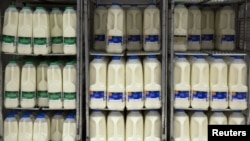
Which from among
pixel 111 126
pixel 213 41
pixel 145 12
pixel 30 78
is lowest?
pixel 111 126

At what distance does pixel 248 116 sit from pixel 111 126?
142 cm

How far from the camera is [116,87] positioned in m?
3.20

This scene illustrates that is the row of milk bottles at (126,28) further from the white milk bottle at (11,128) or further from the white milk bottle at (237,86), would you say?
the white milk bottle at (11,128)

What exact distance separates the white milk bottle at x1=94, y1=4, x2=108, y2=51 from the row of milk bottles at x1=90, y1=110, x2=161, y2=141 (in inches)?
31.0

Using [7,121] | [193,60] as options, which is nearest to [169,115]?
[193,60]

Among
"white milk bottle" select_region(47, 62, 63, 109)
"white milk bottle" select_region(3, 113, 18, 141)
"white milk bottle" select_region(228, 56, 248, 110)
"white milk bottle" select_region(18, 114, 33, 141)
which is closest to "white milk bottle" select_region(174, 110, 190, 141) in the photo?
"white milk bottle" select_region(228, 56, 248, 110)

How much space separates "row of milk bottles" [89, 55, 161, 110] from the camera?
320 cm

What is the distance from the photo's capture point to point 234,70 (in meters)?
3.21

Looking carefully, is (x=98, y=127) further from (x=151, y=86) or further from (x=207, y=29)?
(x=207, y=29)

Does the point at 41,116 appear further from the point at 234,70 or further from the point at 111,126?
the point at 234,70

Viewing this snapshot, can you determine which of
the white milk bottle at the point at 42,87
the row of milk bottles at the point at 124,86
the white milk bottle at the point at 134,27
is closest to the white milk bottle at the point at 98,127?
the row of milk bottles at the point at 124,86

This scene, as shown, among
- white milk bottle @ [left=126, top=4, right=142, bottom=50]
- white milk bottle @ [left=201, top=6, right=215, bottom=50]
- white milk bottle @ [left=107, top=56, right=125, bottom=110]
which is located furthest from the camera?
white milk bottle @ [left=201, top=6, right=215, bottom=50]

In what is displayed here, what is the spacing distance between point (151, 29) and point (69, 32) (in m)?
0.86

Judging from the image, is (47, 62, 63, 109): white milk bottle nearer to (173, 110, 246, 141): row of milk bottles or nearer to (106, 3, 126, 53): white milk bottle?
(106, 3, 126, 53): white milk bottle
